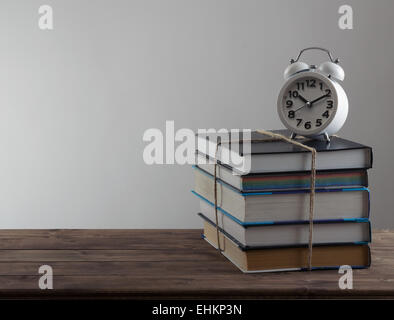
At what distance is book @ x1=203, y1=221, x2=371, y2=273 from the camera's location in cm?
107

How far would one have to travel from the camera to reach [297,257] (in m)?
1.09

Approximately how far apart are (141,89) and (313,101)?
82.3 inches

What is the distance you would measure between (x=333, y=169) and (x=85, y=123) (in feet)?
7.55

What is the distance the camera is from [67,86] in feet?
10.5

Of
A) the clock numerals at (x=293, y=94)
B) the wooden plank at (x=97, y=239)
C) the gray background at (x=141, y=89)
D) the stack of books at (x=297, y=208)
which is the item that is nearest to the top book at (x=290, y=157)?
the stack of books at (x=297, y=208)

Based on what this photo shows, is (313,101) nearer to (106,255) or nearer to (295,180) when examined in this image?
(295,180)

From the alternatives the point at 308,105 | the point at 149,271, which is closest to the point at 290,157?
the point at 308,105

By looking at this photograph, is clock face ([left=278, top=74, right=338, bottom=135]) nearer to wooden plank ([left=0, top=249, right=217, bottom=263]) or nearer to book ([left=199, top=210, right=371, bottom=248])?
book ([left=199, top=210, right=371, bottom=248])

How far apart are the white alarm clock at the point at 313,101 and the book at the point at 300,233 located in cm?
17
